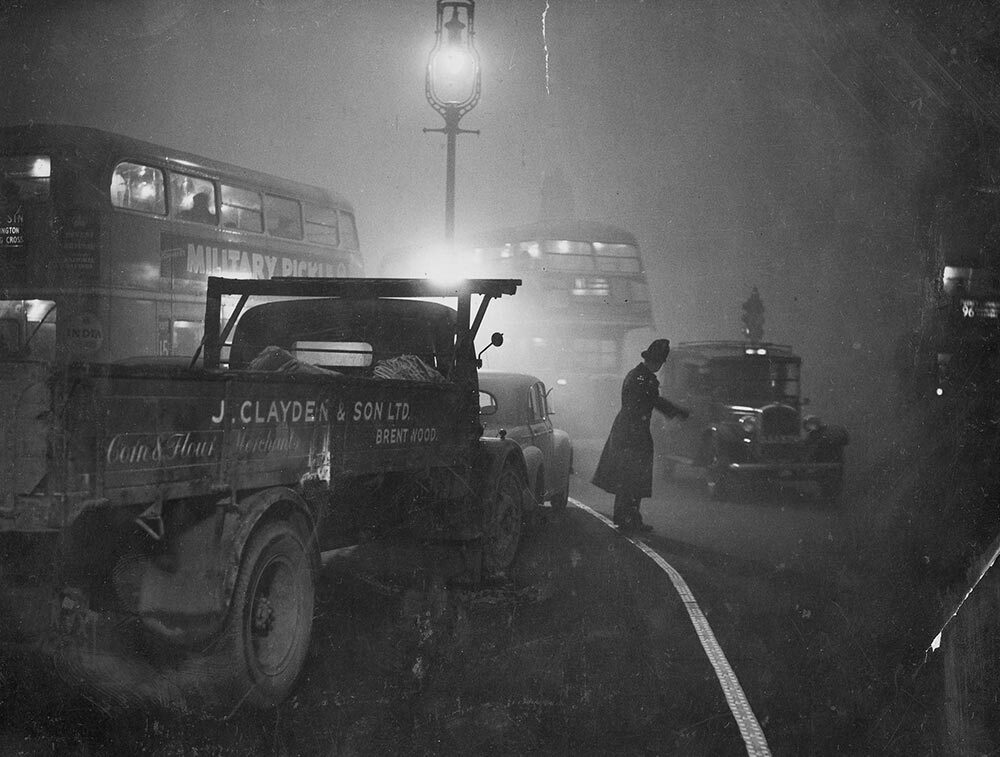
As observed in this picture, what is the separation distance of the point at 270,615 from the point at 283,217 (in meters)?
11.7

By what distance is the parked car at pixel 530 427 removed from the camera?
8.73m

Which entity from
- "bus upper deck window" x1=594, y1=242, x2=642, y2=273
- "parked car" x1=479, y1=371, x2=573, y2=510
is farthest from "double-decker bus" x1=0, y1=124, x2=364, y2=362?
"bus upper deck window" x1=594, y1=242, x2=642, y2=273

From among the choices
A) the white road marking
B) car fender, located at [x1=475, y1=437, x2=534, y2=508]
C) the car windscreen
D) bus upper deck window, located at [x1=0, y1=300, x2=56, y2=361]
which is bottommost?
the white road marking

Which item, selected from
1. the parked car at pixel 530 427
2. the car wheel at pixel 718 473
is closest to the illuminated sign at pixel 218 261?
the parked car at pixel 530 427

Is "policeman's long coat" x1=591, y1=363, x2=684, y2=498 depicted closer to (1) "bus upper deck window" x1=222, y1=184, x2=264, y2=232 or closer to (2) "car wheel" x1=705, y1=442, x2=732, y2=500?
(2) "car wheel" x1=705, y1=442, x2=732, y2=500

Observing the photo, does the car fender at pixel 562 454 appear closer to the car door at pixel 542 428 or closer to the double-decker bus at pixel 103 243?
the car door at pixel 542 428

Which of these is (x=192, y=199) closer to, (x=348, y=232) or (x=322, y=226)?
(x=322, y=226)

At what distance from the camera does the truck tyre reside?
153 inches

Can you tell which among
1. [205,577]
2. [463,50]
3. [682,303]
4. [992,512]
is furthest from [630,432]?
[682,303]

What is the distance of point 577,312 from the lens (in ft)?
85.2

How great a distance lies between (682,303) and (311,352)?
167 feet

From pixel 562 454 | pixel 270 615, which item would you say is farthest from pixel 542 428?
pixel 270 615

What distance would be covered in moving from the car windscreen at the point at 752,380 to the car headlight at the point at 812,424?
730mm

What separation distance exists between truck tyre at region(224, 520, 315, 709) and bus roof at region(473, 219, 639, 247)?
2228 centimetres
